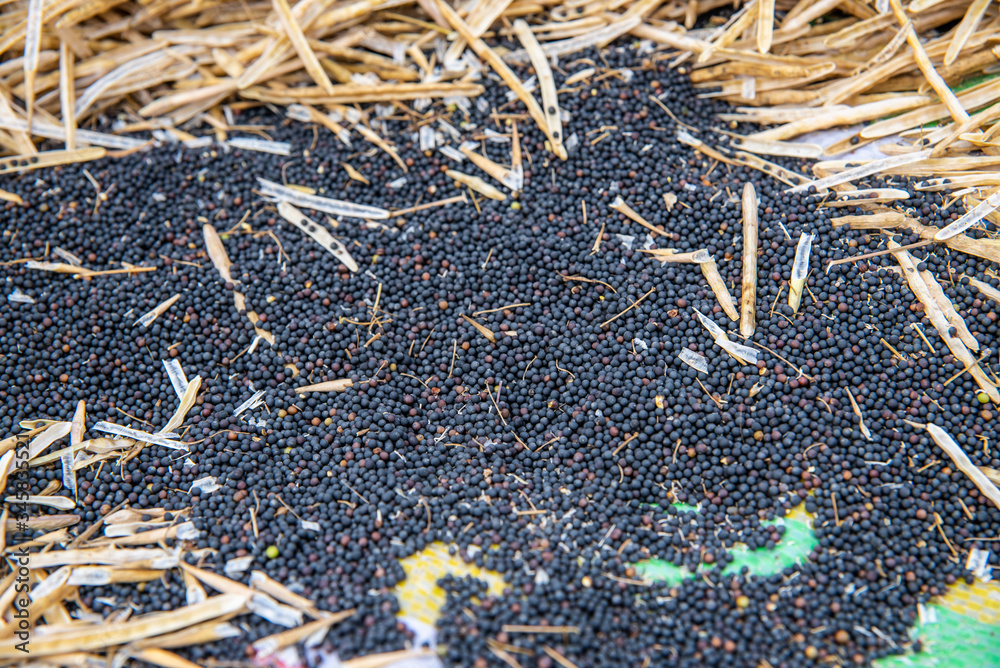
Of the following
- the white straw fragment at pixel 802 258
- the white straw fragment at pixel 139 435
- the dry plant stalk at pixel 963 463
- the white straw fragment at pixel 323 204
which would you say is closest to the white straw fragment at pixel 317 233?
the white straw fragment at pixel 323 204

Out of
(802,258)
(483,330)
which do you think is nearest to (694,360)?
(802,258)

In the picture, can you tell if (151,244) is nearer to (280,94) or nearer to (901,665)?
(280,94)

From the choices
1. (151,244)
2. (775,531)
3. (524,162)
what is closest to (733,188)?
(524,162)

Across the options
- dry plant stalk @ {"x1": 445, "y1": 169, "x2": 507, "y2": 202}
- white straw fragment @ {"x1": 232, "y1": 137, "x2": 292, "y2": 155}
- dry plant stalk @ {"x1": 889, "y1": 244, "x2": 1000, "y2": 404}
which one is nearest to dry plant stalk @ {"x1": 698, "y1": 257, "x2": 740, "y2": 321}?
dry plant stalk @ {"x1": 889, "y1": 244, "x2": 1000, "y2": 404}

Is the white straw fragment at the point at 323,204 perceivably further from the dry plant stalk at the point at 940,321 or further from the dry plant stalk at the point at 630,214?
the dry plant stalk at the point at 940,321

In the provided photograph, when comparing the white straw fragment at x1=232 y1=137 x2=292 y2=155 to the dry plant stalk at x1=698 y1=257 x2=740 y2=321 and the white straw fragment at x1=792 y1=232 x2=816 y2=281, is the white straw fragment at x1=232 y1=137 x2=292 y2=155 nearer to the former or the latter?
the dry plant stalk at x1=698 y1=257 x2=740 y2=321

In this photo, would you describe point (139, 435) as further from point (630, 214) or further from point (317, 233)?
point (630, 214)
